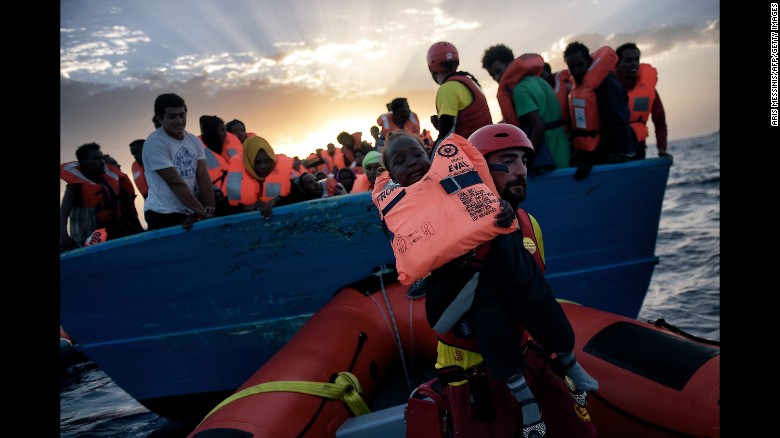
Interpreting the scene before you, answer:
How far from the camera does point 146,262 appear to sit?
366 centimetres

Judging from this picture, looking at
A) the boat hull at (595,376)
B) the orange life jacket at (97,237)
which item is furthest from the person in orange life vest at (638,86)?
the orange life jacket at (97,237)

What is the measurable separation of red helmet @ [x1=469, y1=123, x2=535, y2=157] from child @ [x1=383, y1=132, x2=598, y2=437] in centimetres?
35

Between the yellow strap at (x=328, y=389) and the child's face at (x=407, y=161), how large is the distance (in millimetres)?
1394

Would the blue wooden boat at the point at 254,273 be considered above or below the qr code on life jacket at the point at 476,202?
below

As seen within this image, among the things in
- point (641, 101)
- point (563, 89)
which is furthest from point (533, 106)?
point (641, 101)

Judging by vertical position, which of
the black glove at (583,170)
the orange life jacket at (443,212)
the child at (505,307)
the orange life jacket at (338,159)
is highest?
the orange life jacket at (338,159)

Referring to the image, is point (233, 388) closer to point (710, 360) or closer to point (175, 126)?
point (175, 126)

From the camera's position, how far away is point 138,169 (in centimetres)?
596

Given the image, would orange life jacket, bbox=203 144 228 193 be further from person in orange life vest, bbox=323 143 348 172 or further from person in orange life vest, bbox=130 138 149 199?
person in orange life vest, bbox=323 143 348 172

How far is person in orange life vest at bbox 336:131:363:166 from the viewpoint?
1117 centimetres

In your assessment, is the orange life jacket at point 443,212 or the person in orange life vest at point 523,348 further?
the person in orange life vest at point 523,348

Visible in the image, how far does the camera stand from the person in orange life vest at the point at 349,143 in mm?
11172

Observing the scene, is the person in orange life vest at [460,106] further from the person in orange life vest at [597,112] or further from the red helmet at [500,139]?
the red helmet at [500,139]
